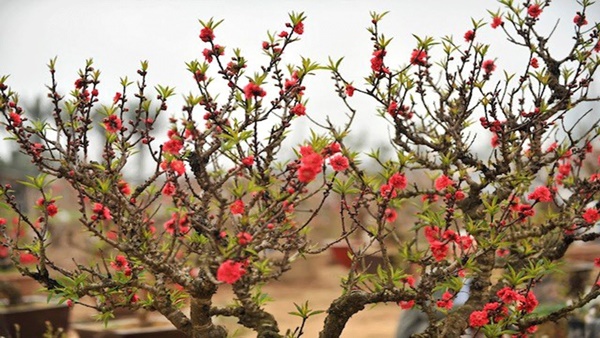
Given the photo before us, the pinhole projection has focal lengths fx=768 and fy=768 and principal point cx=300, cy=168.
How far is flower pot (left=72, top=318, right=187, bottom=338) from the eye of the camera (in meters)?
4.84

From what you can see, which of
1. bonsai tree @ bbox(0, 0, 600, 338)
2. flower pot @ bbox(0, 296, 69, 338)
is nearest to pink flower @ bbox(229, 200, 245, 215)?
bonsai tree @ bbox(0, 0, 600, 338)

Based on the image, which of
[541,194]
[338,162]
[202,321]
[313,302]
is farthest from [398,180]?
[313,302]

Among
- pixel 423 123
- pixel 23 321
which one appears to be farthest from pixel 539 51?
pixel 23 321

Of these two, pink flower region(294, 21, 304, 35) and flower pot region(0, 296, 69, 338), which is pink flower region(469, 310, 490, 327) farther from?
flower pot region(0, 296, 69, 338)

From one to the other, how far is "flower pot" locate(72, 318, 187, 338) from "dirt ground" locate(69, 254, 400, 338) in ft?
5.96

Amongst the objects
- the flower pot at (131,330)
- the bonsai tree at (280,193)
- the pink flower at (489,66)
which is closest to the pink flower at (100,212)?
the bonsai tree at (280,193)

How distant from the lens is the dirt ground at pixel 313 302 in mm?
8469

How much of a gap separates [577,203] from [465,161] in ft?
2.01

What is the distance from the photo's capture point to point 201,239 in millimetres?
2768

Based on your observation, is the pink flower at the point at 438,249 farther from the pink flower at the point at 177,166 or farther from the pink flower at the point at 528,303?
the pink flower at the point at 177,166

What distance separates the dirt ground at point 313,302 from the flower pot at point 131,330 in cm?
182

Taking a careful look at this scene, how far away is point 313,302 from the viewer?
10602 mm

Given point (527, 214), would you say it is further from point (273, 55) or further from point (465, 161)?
point (273, 55)

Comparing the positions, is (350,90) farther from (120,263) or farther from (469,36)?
(120,263)
